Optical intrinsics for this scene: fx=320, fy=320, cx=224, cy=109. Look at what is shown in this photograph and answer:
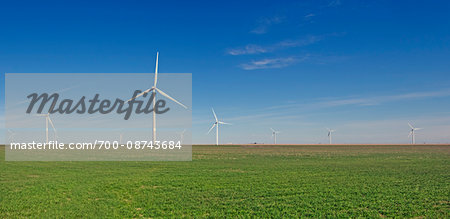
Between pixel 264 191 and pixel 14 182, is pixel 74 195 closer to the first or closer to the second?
pixel 14 182

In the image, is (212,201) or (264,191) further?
(264,191)

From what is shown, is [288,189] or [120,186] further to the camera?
[120,186]

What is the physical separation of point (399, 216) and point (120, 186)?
→ 18.5 metres

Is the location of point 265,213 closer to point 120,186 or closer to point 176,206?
point 176,206

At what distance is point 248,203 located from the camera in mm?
18391

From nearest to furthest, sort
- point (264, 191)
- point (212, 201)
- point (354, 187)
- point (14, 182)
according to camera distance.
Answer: point (212, 201) → point (264, 191) → point (354, 187) → point (14, 182)

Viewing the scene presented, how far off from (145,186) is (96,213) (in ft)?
26.4

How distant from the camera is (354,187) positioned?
23516mm

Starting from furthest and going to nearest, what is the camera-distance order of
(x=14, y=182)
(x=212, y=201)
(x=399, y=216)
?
(x=14, y=182) < (x=212, y=201) < (x=399, y=216)

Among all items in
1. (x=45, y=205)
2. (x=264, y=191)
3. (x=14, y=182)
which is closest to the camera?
(x=45, y=205)

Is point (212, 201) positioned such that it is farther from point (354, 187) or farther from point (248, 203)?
point (354, 187)

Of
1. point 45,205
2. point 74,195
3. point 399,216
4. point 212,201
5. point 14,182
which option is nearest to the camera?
point 399,216

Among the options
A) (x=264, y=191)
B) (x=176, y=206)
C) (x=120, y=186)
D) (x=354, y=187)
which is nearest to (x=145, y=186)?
(x=120, y=186)

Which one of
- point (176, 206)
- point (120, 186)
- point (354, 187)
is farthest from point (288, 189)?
point (120, 186)
